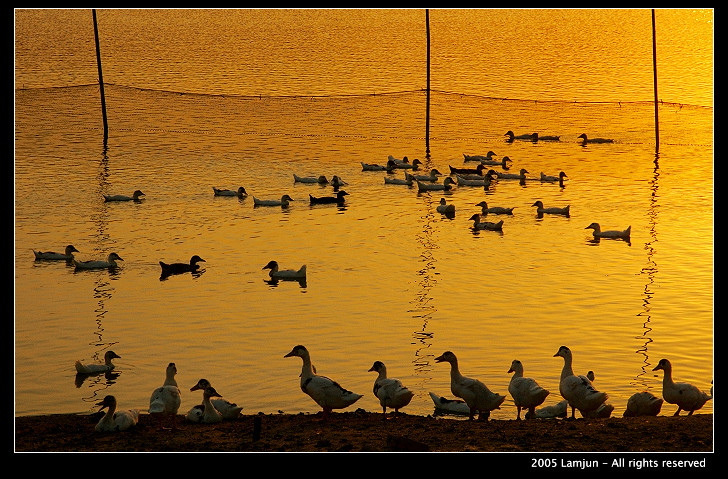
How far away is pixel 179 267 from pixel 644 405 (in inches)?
544

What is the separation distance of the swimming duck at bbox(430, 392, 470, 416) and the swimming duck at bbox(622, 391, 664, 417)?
2434 millimetres

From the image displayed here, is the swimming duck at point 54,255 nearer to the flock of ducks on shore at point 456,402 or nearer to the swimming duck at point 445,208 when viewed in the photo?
the flock of ducks on shore at point 456,402

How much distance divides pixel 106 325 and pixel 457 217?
1515 cm

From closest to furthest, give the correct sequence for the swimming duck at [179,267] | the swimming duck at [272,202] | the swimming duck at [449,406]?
the swimming duck at [449,406], the swimming duck at [179,267], the swimming duck at [272,202]

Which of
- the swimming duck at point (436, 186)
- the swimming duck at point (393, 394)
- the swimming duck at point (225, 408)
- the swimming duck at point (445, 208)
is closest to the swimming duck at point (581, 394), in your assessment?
the swimming duck at point (393, 394)

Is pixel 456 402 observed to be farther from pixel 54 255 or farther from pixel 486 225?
pixel 486 225

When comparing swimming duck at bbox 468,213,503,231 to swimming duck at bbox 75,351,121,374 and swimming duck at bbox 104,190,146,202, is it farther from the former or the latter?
swimming duck at bbox 75,351,121,374

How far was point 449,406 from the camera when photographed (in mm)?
16891

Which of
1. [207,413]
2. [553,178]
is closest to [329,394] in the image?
[207,413]

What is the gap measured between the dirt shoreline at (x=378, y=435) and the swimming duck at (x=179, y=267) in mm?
10916

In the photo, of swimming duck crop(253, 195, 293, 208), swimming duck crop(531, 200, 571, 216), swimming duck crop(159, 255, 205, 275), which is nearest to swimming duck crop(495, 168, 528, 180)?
swimming duck crop(531, 200, 571, 216)

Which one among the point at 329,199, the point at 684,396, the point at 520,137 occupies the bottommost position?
the point at 684,396

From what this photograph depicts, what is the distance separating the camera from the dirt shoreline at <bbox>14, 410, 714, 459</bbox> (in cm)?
1359

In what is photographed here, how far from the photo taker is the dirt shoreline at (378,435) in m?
13.6
